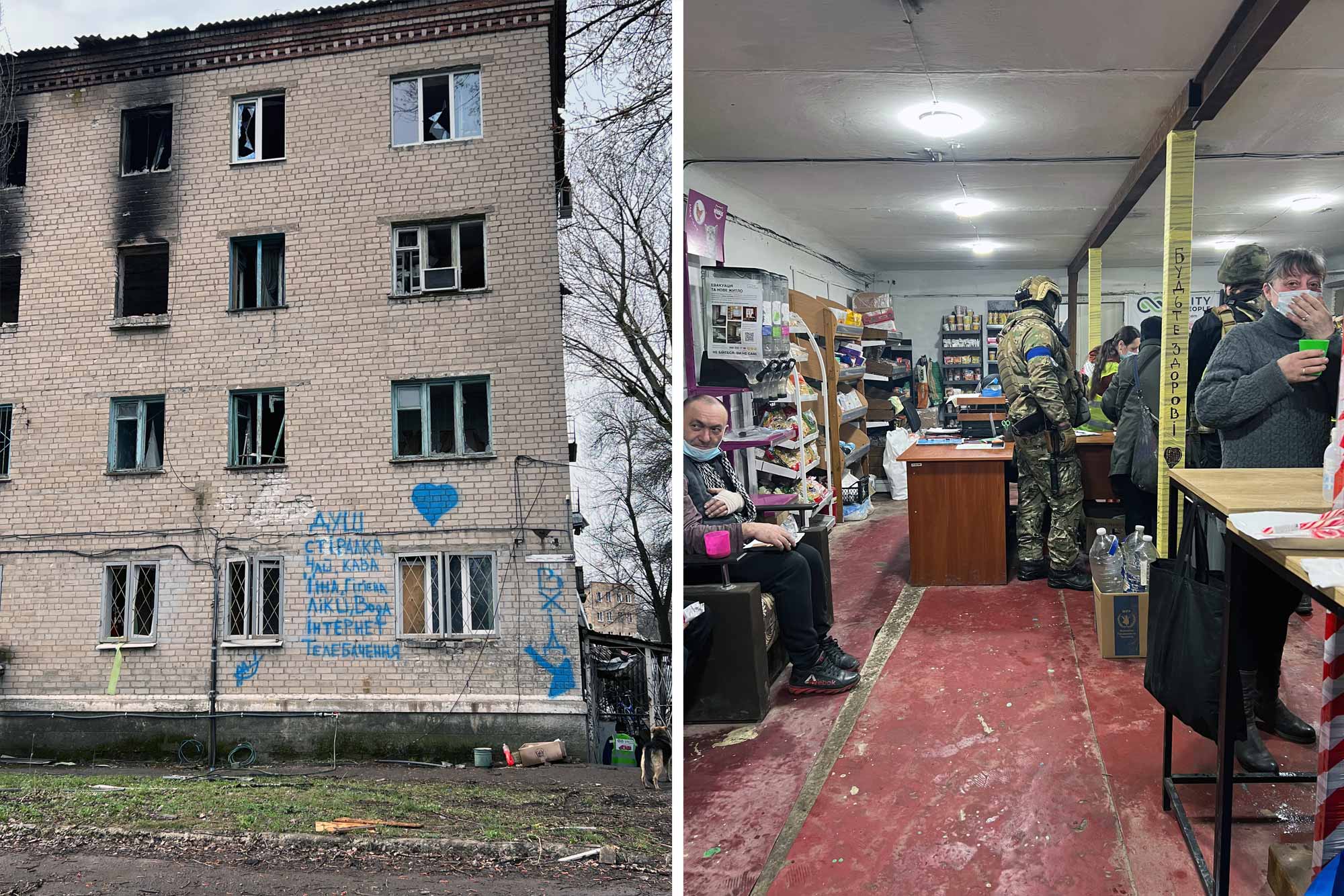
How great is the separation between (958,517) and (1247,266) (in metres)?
1.88

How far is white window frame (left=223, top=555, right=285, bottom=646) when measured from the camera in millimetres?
1321

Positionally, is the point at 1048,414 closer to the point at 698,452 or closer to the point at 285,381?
the point at 698,452

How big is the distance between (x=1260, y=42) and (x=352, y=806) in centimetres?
438

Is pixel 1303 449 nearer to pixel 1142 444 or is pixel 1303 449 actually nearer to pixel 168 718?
pixel 1142 444

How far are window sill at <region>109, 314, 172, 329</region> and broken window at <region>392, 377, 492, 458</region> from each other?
379 mm

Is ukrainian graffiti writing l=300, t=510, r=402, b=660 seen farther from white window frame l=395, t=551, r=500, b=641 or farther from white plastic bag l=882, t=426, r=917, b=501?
white plastic bag l=882, t=426, r=917, b=501

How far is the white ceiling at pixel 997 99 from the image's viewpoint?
361 cm

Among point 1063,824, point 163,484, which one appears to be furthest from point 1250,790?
point 163,484

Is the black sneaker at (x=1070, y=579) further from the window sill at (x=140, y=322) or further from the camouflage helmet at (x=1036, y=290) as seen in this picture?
the window sill at (x=140, y=322)

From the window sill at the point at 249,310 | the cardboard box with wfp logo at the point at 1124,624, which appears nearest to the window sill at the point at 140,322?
the window sill at the point at 249,310

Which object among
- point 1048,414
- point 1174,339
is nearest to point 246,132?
point 1048,414

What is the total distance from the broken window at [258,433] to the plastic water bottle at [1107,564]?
11.2ft

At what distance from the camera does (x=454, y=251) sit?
Result: 131 centimetres

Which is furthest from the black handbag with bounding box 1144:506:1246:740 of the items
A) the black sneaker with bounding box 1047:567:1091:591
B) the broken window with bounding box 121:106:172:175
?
the black sneaker with bounding box 1047:567:1091:591
